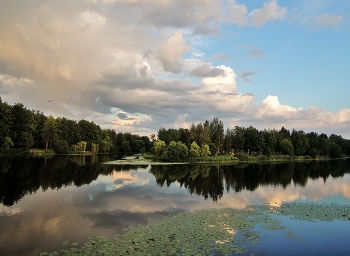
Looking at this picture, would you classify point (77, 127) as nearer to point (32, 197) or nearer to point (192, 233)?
point (32, 197)

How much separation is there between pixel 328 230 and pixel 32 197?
24356mm

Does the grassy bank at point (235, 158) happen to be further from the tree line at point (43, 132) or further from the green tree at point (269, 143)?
the tree line at point (43, 132)

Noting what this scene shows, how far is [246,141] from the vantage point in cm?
10550

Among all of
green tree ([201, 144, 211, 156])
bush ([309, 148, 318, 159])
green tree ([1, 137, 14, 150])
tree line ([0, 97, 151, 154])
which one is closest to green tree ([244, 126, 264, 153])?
bush ([309, 148, 318, 159])

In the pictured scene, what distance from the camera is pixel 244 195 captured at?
2858cm

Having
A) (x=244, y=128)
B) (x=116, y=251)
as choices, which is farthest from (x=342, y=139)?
(x=116, y=251)

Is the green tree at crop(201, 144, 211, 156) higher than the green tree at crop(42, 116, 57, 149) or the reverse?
the reverse

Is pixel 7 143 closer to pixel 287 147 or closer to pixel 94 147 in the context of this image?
pixel 94 147

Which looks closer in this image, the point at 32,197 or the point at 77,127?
the point at 32,197

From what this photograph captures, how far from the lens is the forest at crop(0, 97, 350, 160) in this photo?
7575 centimetres

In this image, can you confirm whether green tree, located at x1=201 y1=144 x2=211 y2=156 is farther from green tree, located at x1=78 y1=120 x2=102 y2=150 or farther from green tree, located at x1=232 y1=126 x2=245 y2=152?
green tree, located at x1=78 y1=120 x2=102 y2=150

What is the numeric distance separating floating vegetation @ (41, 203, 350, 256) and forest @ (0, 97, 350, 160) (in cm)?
5346

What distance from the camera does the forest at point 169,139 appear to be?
75.8 m

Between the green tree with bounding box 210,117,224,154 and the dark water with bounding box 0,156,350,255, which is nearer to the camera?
the dark water with bounding box 0,156,350,255
